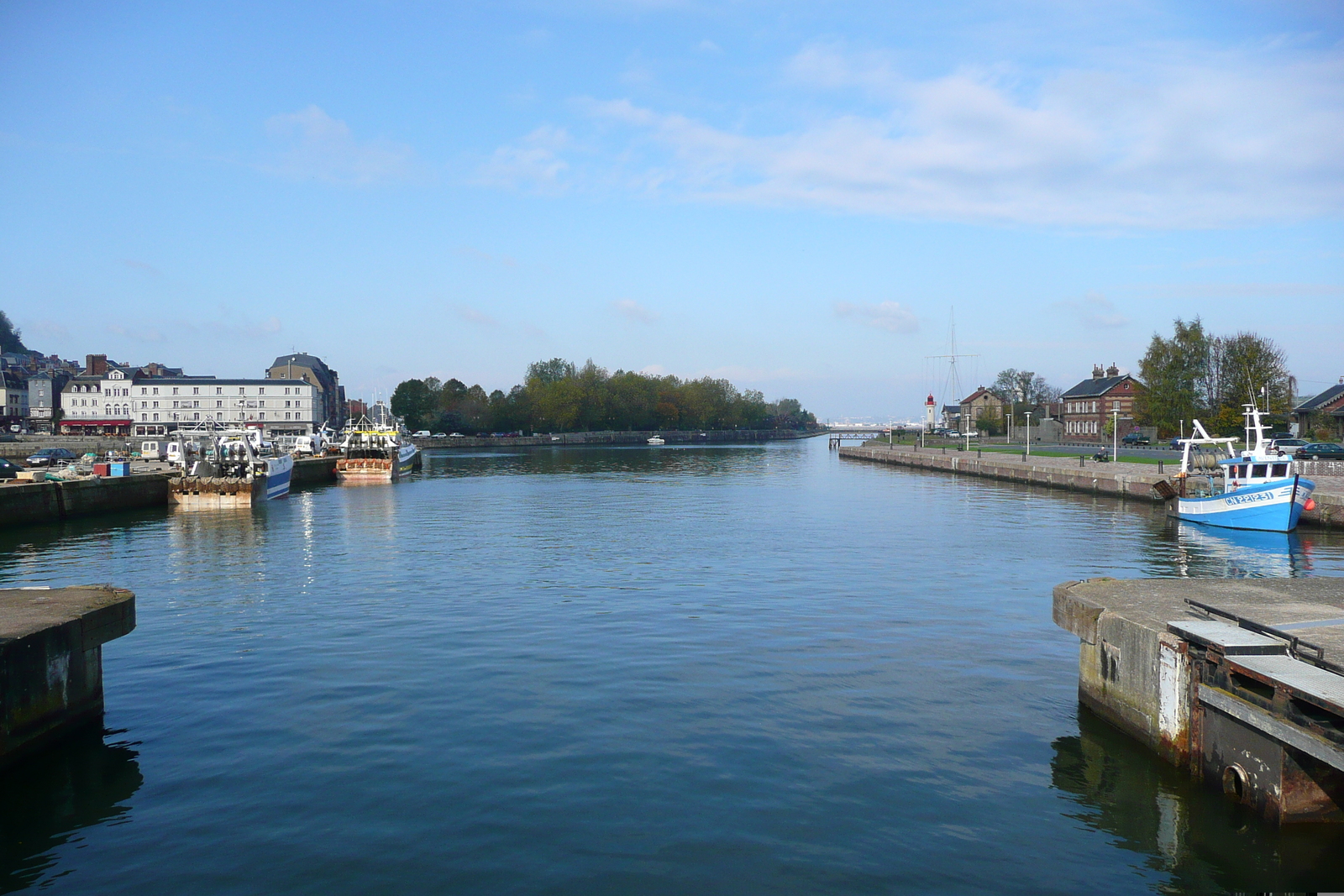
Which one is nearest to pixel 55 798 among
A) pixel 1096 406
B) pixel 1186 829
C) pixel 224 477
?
pixel 1186 829

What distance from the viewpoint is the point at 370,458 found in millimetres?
83875

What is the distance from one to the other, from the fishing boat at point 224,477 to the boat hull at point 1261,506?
168ft

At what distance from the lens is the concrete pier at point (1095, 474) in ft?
128

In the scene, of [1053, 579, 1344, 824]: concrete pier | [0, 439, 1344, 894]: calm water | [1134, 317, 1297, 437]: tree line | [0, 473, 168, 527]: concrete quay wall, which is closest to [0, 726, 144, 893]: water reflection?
[0, 439, 1344, 894]: calm water

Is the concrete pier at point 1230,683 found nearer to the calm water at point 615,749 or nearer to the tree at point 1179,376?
the calm water at point 615,749

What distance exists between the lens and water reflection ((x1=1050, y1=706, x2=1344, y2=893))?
28.0ft

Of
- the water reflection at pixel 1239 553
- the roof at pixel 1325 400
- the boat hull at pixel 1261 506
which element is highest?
the roof at pixel 1325 400

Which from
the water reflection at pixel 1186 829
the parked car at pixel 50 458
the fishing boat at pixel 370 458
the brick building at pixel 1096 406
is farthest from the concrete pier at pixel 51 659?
the brick building at pixel 1096 406

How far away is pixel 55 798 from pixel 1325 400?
116 meters

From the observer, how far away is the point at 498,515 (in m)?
46.8

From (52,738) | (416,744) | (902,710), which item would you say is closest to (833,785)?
(902,710)

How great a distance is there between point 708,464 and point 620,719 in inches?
3855

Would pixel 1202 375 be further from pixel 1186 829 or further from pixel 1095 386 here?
pixel 1186 829

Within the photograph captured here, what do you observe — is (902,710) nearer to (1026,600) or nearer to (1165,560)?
(1026,600)
